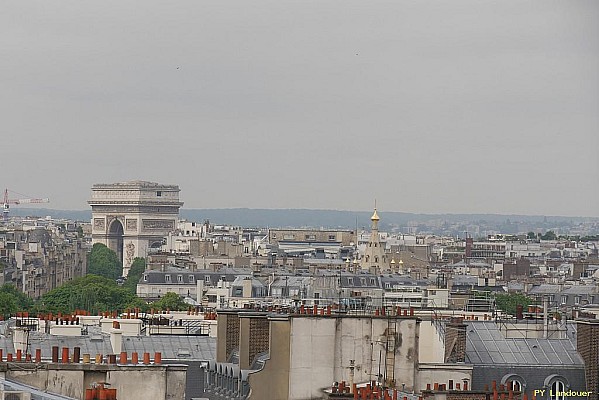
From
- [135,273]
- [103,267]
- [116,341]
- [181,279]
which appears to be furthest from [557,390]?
[103,267]

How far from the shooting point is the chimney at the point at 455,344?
32219mm

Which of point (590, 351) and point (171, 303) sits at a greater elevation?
point (590, 351)

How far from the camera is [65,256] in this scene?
541 ft

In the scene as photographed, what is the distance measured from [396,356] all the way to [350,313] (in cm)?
84

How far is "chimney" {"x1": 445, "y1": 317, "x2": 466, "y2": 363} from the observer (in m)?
32.2

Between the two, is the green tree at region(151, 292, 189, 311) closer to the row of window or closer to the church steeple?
the row of window

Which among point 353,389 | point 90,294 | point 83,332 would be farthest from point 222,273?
point 353,389

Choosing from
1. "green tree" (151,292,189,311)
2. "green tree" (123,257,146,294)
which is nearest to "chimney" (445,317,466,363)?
"green tree" (151,292,189,311)

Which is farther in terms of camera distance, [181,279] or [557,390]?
[181,279]

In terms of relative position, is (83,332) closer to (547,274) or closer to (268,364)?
(268,364)

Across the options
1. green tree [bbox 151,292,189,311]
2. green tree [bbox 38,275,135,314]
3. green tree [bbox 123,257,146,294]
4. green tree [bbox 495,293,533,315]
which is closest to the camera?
green tree [bbox 495,293,533,315]

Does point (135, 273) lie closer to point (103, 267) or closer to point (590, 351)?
point (103, 267)

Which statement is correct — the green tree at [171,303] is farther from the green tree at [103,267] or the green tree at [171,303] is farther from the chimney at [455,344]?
the green tree at [103,267]

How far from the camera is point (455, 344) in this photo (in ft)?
106
